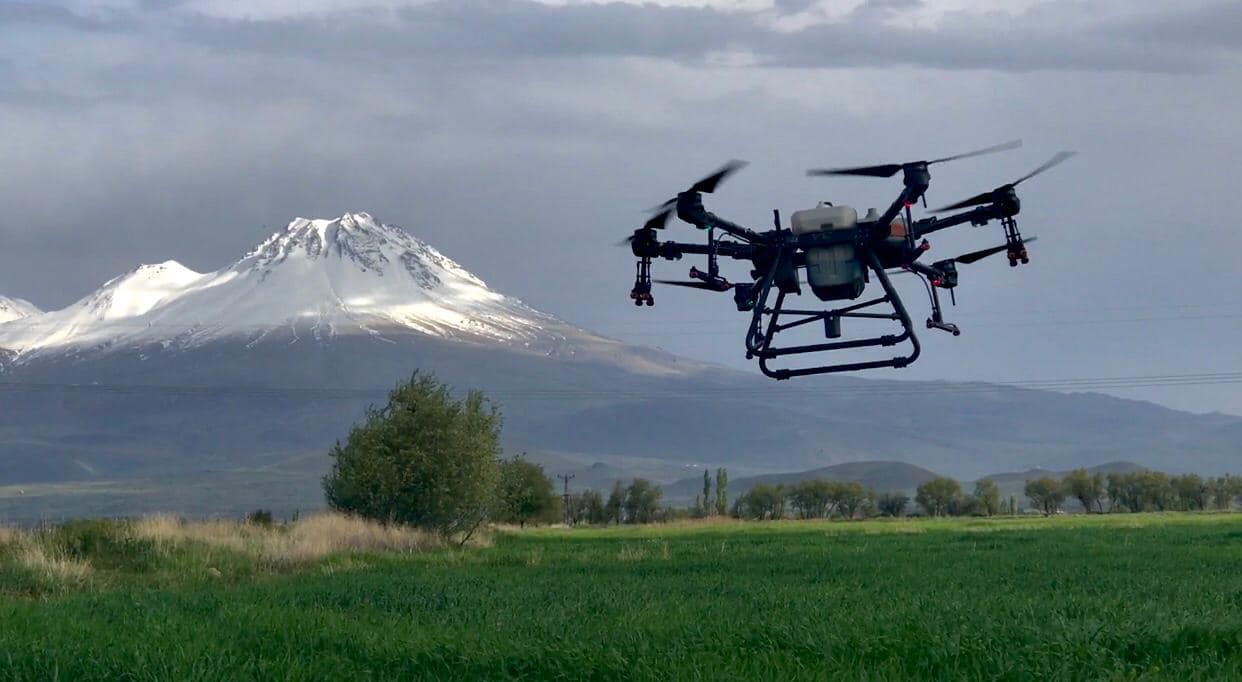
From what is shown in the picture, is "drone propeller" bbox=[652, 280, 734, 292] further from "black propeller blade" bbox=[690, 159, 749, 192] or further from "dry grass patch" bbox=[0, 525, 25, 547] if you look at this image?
"dry grass patch" bbox=[0, 525, 25, 547]

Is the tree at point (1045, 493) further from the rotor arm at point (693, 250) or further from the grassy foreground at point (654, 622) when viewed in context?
the rotor arm at point (693, 250)

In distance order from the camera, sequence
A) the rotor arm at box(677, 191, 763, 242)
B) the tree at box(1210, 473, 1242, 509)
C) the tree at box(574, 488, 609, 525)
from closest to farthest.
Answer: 1. the rotor arm at box(677, 191, 763, 242)
2. the tree at box(574, 488, 609, 525)
3. the tree at box(1210, 473, 1242, 509)

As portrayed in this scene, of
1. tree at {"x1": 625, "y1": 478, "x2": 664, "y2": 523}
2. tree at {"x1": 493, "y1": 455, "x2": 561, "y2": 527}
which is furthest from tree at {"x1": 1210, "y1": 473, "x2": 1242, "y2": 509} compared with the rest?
tree at {"x1": 493, "y1": 455, "x2": 561, "y2": 527}

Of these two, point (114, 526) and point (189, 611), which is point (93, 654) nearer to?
point (189, 611)

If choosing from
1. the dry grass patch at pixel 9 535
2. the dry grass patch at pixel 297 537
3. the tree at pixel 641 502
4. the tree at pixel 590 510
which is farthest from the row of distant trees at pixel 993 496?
the dry grass patch at pixel 9 535

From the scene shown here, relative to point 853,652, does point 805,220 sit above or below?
above

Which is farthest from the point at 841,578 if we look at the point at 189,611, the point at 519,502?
the point at 519,502
